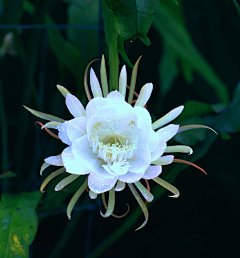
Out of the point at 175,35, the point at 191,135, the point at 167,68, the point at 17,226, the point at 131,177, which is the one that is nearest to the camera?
the point at 131,177

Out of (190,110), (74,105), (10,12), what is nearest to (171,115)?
(74,105)

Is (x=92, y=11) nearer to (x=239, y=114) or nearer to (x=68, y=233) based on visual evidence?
(x=239, y=114)

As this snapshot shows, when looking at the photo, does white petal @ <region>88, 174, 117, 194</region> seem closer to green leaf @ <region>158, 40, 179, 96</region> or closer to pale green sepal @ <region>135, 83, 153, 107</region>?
pale green sepal @ <region>135, 83, 153, 107</region>

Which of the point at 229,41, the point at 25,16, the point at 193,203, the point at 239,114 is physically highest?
the point at 229,41

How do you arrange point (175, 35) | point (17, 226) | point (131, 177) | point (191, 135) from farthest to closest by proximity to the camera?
point (175, 35)
point (191, 135)
point (17, 226)
point (131, 177)

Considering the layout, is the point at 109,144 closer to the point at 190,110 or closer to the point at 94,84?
the point at 94,84

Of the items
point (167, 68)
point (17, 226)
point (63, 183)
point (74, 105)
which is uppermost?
point (167, 68)

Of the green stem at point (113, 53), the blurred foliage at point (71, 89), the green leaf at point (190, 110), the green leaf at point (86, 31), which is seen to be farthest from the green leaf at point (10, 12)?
the green leaf at point (190, 110)

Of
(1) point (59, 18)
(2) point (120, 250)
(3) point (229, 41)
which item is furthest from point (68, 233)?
(3) point (229, 41)
